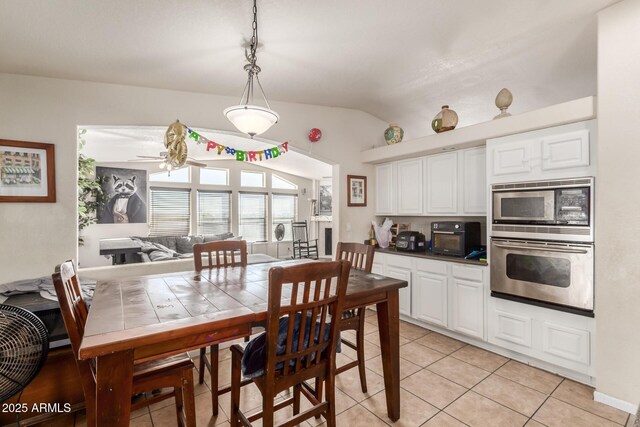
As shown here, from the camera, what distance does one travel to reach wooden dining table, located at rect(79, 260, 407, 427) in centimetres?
115

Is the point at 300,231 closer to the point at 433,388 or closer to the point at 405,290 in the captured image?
the point at 405,290

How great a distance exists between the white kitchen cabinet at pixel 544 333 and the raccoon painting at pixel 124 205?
6770mm

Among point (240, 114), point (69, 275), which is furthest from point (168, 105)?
point (69, 275)

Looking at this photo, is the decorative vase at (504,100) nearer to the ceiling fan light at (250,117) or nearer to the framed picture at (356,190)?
the framed picture at (356,190)

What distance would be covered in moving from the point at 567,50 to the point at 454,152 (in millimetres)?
1228

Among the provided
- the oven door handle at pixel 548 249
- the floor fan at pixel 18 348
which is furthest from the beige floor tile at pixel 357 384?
the floor fan at pixel 18 348

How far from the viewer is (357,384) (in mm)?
2381

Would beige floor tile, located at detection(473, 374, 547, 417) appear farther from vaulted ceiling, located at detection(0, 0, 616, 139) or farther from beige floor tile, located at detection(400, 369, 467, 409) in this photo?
vaulted ceiling, located at detection(0, 0, 616, 139)

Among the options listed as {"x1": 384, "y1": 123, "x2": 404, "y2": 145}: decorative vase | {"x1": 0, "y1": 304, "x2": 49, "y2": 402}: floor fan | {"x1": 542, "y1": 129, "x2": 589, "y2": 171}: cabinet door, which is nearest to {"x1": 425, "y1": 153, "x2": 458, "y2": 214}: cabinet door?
{"x1": 384, "y1": 123, "x2": 404, "y2": 145}: decorative vase

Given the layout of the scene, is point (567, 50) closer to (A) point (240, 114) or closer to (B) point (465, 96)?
(B) point (465, 96)

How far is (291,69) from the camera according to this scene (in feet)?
8.89

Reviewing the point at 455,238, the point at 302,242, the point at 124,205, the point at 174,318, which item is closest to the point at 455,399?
the point at 455,238

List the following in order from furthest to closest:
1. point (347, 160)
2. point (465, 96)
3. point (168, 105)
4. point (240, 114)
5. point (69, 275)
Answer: point (347, 160), point (465, 96), point (168, 105), point (240, 114), point (69, 275)

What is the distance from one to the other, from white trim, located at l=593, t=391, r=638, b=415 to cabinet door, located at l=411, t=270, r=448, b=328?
1.26 meters
